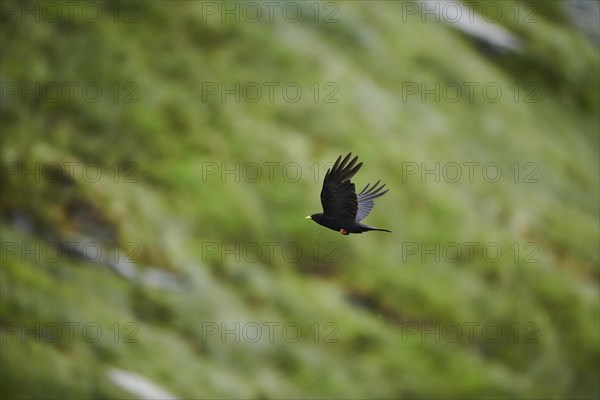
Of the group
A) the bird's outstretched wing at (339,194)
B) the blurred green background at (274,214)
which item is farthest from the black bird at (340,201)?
the blurred green background at (274,214)

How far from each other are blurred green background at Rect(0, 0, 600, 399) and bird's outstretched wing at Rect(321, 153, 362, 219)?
51.5 ft

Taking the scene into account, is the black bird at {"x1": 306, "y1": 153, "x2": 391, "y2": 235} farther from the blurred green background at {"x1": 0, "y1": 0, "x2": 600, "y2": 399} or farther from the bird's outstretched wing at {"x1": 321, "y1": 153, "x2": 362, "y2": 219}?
the blurred green background at {"x1": 0, "y1": 0, "x2": 600, "y2": 399}

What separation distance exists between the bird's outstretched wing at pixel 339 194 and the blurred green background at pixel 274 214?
51.5ft

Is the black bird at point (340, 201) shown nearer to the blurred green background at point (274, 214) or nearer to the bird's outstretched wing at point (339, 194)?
the bird's outstretched wing at point (339, 194)

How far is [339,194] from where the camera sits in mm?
23641

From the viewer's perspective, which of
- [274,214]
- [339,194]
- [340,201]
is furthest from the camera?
[274,214]

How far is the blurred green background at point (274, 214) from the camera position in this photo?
138 ft

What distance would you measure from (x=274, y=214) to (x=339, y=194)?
27.6m

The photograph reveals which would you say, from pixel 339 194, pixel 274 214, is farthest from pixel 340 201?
pixel 274 214

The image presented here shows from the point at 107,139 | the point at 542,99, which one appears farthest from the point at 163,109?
the point at 542,99

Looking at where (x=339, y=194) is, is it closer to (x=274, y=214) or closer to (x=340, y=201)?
(x=340, y=201)

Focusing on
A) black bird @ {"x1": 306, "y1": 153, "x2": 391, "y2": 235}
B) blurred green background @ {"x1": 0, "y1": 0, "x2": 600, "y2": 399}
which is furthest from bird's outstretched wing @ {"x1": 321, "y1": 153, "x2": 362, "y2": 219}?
blurred green background @ {"x1": 0, "y1": 0, "x2": 600, "y2": 399}

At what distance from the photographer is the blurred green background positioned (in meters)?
42.2

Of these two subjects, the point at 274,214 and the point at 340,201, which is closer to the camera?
the point at 340,201
